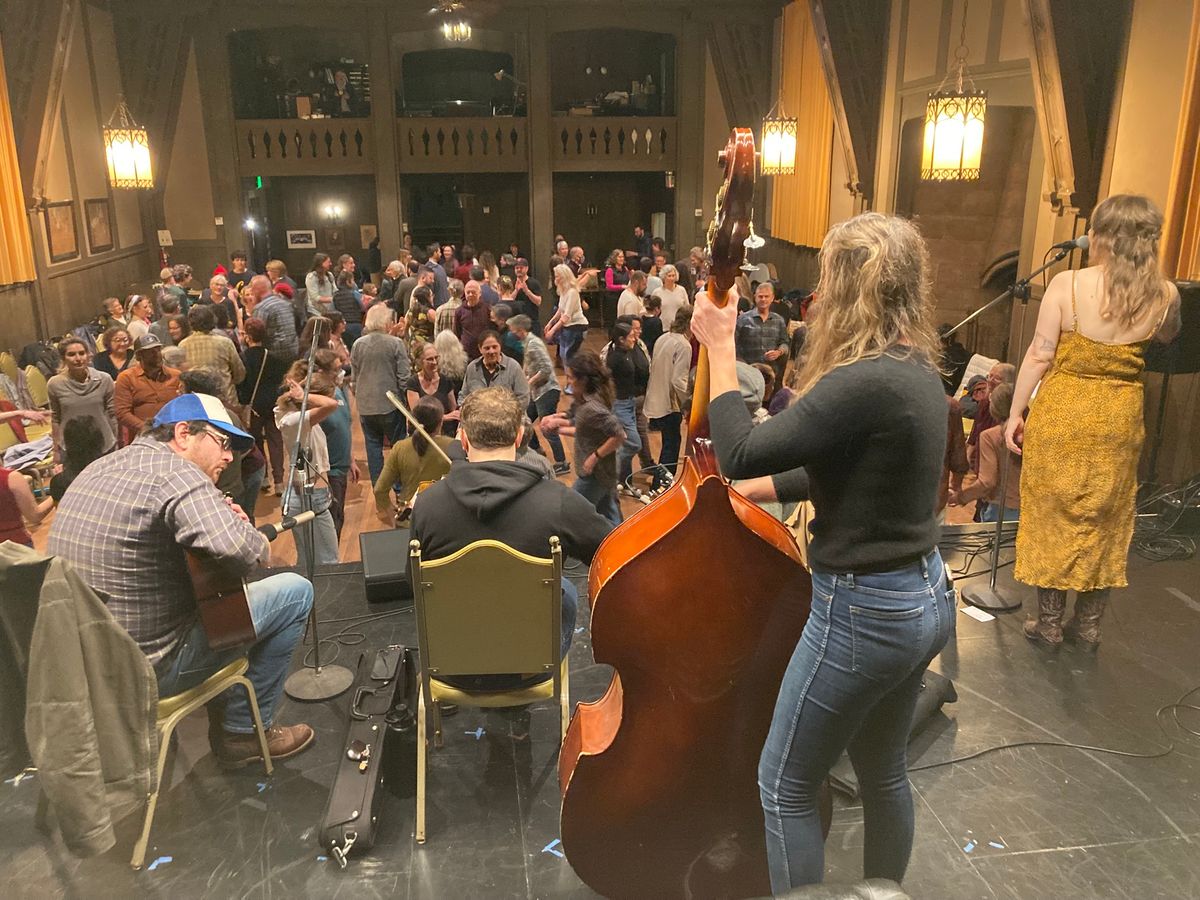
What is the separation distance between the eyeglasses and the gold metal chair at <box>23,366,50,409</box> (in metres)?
5.59

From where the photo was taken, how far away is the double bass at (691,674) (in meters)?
1.97

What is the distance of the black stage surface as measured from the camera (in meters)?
2.49

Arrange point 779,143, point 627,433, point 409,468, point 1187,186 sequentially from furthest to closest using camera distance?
1. point 779,143
2. point 627,433
3. point 1187,186
4. point 409,468

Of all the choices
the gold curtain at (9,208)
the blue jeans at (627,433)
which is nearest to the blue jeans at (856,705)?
the blue jeans at (627,433)

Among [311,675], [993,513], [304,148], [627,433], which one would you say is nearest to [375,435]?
[627,433]

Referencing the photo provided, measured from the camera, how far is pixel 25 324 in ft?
28.6

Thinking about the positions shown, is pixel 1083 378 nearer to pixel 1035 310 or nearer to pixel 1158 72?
pixel 1158 72

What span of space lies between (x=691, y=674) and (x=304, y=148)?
1286cm

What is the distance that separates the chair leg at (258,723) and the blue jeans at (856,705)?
1706mm

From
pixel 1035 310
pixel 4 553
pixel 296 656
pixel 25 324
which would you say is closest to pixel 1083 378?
pixel 296 656

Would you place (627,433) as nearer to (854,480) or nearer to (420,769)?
(420,769)

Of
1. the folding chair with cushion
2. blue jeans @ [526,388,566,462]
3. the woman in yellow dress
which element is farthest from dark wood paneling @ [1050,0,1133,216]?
the folding chair with cushion

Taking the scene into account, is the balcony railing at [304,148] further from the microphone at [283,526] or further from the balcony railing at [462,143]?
the microphone at [283,526]

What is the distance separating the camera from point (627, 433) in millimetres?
5582
